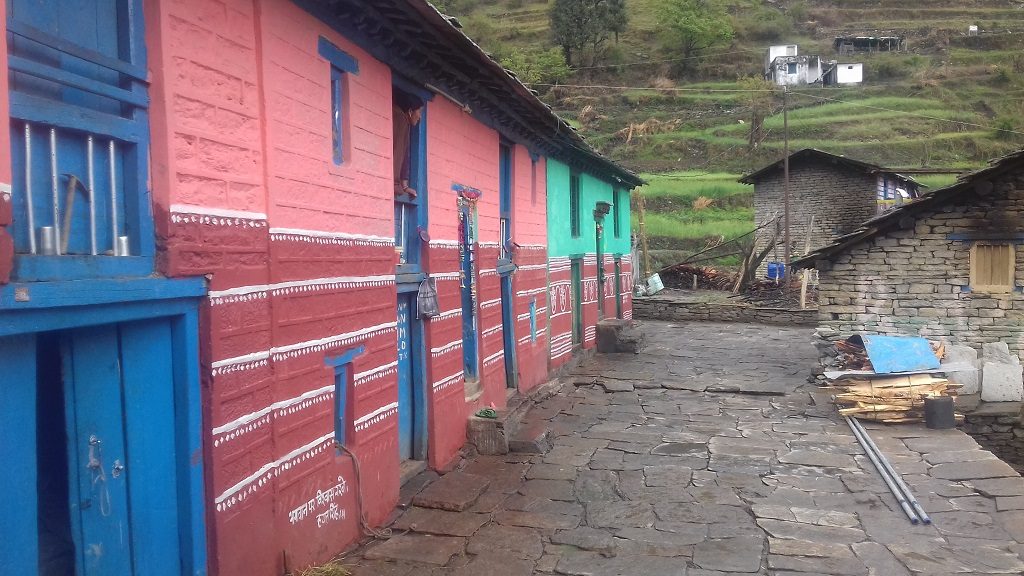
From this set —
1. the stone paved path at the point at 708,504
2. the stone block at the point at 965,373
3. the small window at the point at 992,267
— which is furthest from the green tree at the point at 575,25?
the stone paved path at the point at 708,504

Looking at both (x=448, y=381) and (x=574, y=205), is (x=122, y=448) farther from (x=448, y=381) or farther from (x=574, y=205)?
(x=574, y=205)

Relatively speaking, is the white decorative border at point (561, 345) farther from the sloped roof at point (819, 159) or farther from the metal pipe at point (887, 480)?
the sloped roof at point (819, 159)

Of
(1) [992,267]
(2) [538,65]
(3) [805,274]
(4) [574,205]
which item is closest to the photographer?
(1) [992,267]

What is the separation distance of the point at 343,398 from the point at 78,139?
10.2 ft

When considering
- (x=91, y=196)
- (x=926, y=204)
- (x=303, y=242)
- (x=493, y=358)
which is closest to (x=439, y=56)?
(x=303, y=242)

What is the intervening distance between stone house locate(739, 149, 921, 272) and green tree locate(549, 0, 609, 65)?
109ft

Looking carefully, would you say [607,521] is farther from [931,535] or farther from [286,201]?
[286,201]

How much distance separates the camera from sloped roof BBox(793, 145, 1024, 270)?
36.7ft

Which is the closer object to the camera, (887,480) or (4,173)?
(4,173)

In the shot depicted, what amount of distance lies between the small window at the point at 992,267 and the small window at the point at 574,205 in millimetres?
7501

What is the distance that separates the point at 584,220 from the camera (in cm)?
1622

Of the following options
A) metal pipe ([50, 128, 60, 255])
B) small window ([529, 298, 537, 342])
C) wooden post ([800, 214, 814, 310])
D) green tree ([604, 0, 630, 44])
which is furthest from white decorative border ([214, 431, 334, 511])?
green tree ([604, 0, 630, 44])

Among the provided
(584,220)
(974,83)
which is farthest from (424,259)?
(974,83)

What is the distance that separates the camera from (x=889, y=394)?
34.1 feet
